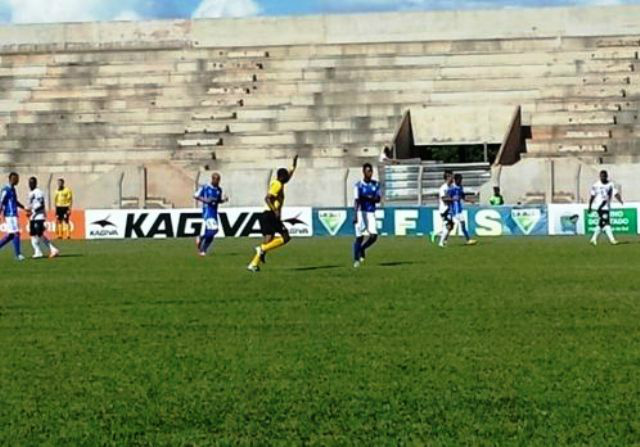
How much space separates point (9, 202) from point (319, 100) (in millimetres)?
26103

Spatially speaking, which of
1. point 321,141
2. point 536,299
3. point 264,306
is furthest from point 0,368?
point 321,141

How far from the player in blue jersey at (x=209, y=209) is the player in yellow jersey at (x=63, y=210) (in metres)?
13.2

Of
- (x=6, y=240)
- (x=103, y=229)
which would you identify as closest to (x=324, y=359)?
(x=6, y=240)

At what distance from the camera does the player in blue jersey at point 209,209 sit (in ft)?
103

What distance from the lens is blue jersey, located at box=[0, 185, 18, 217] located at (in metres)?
30.6

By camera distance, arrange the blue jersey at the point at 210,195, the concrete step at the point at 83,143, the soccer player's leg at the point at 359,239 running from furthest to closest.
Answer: the concrete step at the point at 83,143 → the blue jersey at the point at 210,195 → the soccer player's leg at the point at 359,239

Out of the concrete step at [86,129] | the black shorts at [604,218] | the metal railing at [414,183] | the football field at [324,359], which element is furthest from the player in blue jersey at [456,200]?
the concrete step at [86,129]

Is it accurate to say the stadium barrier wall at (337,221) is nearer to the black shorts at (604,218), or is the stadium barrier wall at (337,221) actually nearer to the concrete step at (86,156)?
the concrete step at (86,156)

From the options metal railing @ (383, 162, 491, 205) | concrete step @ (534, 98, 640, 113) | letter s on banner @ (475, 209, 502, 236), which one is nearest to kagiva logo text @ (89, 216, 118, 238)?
metal railing @ (383, 162, 491, 205)

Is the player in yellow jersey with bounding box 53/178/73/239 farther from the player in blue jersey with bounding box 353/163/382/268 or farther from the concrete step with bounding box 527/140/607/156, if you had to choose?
the player in blue jersey with bounding box 353/163/382/268

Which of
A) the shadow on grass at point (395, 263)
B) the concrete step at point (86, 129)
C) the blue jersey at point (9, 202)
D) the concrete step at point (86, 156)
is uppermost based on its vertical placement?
the concrete step at point (86, 129)

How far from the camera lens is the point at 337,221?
4591 cm

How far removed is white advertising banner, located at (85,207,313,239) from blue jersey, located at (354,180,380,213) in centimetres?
1889

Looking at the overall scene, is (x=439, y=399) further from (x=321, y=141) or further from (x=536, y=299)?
(x=321, y=141)
